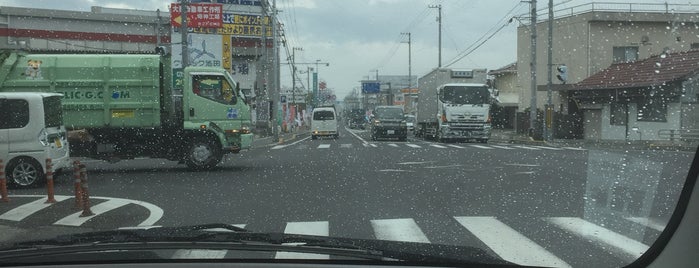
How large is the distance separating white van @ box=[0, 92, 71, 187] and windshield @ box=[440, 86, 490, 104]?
69.0 ft

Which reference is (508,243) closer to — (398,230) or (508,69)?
(398,230)

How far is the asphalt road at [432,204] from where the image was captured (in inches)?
181

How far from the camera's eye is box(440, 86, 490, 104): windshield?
1119 inches

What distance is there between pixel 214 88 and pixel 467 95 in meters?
17.4

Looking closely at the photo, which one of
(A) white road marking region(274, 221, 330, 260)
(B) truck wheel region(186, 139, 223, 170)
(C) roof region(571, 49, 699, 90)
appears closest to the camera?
(C) roof region(571, 49, 699, 90)

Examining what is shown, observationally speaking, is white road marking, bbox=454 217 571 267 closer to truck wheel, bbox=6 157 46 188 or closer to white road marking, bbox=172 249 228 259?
white road marking, bbox=172 249 228 259

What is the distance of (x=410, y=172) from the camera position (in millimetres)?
13023

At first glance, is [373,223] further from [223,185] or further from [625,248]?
[223,185]

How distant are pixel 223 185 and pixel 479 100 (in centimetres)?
2010

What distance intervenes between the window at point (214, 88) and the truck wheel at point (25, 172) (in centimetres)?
444

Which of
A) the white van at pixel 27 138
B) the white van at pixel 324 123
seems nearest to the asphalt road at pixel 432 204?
the white van at pixel 27 138

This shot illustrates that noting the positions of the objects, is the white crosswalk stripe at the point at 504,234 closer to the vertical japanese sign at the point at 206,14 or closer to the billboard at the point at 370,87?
the vertical japanese sign at the point at 206,14

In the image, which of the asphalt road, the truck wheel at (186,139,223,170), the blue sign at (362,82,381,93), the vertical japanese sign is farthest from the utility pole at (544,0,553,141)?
the blue sign at (362,82,381,93)

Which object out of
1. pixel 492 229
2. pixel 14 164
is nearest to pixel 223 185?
pixel 14 164
